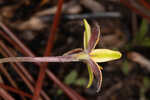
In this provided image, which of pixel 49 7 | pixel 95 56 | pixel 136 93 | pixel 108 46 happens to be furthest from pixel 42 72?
pixel 136 93

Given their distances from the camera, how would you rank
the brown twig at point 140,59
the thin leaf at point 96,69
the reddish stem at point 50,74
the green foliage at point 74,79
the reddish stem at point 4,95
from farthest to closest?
the brown twig at point 140,59 < the green foliage at point 74,79 < the reddish stem at point 50,74 < the reddish stem at point 4,95 < the thin leaf at point 96,69

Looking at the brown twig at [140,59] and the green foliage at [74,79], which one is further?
the brown twig at [140,59]

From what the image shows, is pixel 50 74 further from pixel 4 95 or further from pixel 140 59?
pixel 140 59

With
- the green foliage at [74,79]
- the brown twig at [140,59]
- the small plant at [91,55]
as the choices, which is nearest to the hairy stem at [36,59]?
the small plant at [91,55]

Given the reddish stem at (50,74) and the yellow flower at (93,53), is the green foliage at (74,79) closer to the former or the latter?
the reddish stem at (50,74)

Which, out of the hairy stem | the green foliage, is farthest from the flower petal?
the green foliage

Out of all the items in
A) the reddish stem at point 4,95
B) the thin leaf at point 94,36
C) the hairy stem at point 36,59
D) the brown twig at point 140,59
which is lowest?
the brown twig at point 140,59

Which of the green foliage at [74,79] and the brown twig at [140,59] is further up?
the green foliage at [74,79]

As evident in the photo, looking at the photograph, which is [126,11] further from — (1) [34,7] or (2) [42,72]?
(2) [42,72]
